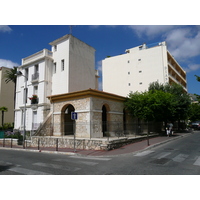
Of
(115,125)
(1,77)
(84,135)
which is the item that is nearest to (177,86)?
(115,125)

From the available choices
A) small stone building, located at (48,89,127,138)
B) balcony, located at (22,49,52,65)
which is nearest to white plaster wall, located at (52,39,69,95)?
balcony, located at (22,49,52,65)

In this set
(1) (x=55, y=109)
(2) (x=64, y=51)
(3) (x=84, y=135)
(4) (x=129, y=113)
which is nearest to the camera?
(3) (x=84, y=135)

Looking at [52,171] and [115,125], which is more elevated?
[115,125]

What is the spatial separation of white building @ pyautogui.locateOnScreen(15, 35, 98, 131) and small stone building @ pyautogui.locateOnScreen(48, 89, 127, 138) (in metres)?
4.99

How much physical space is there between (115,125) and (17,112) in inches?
691

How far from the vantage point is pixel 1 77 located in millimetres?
38594

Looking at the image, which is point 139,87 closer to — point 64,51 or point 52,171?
point 64,51

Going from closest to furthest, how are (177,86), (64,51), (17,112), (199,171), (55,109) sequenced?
(199,171) → (55,109) → (64,51) → (17,112) → (177,86)

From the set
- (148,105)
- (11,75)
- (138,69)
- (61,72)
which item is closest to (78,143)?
(148,105)

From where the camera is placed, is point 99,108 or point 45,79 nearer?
point 99,108

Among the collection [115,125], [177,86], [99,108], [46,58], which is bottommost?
[115,125]

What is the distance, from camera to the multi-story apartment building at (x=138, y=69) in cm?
3688

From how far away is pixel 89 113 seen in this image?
16.0 meters

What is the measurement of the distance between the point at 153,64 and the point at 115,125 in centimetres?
2561
